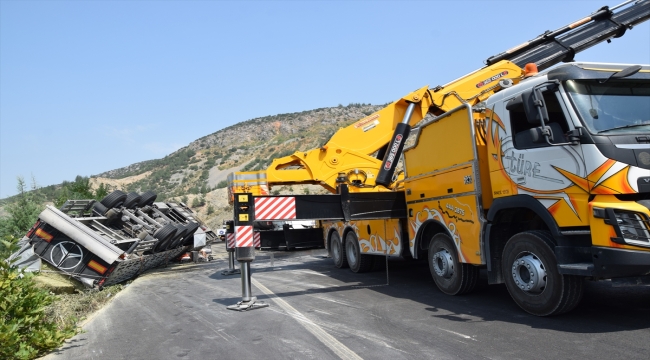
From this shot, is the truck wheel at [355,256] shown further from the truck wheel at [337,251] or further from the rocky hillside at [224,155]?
the rocky hillside at [224,155]

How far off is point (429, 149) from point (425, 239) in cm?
171

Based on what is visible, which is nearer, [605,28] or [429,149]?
[429,149]

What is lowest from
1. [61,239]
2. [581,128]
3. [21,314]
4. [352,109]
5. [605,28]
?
[21,314]

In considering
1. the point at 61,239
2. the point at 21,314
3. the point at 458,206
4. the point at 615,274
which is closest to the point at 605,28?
the point at 458,206

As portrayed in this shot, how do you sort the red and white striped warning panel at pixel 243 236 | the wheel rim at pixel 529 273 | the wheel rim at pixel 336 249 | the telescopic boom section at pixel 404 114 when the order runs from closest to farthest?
the wheel rim at pixel 529 273 < the red and white striped warning panel at pixel 243 236 < the telescopic boom section at pixel 404 114 < the wheel rim at pixel 336 249

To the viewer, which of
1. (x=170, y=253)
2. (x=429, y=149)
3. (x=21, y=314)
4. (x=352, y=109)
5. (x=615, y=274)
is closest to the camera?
(x=615, y=274)

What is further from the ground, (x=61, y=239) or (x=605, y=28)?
(x=605, y=28)

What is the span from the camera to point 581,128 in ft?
18.6

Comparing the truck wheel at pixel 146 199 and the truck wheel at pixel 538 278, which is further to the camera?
the truck wheel at pixel 146 199

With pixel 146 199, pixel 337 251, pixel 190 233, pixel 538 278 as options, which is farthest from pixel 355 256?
pixel 146 199

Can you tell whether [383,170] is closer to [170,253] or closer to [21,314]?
[21,314]

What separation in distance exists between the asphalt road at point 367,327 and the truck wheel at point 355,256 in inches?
85.5

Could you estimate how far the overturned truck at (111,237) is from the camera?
11.5 m

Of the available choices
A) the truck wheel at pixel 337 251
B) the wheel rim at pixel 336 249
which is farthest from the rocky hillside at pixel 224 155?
the wheel rim at pixel 336 249
